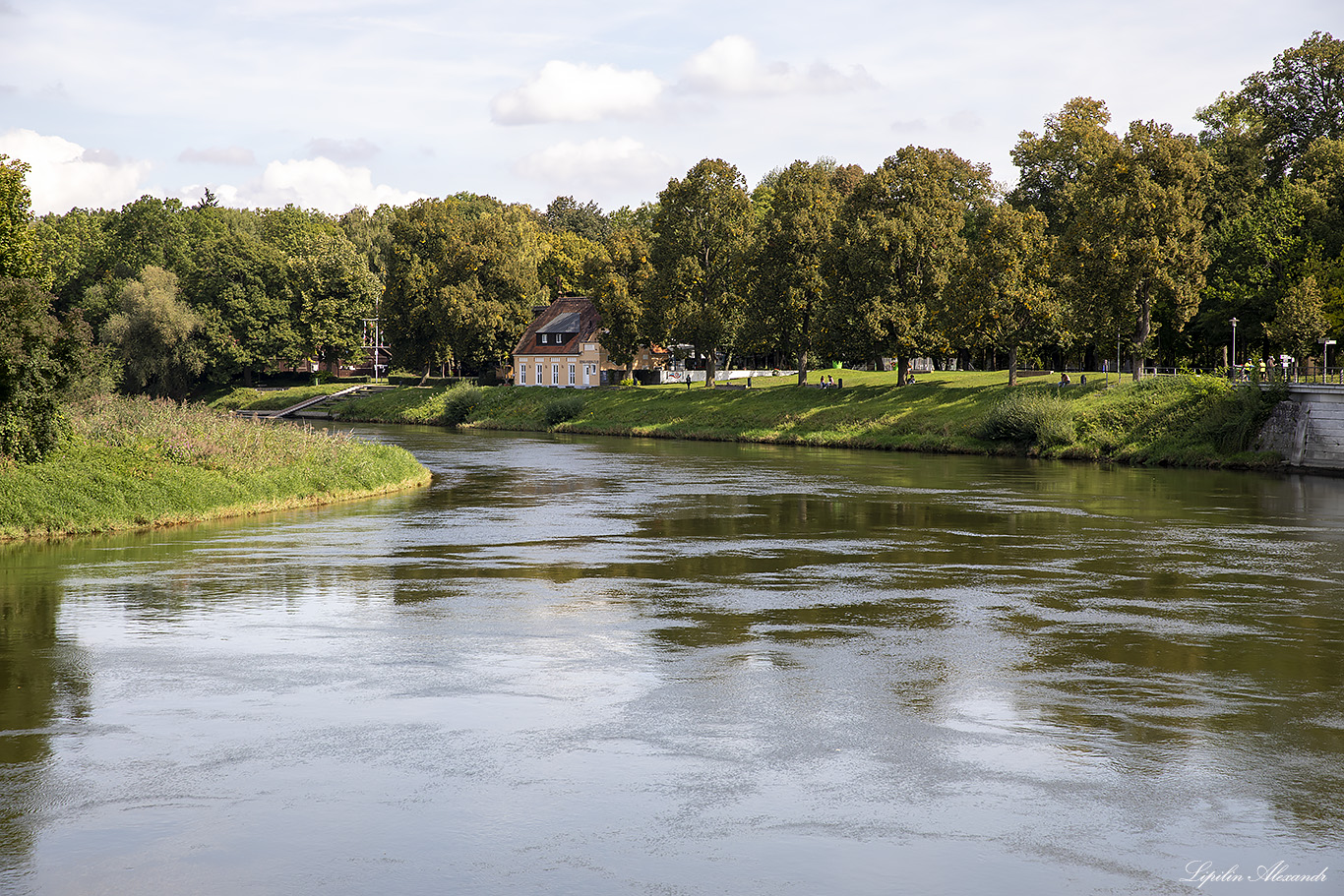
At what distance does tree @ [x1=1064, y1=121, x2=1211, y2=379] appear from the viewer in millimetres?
61000

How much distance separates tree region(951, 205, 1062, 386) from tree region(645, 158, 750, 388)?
69.7 ft

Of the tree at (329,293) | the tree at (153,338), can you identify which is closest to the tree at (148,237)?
the tree at (329,293)

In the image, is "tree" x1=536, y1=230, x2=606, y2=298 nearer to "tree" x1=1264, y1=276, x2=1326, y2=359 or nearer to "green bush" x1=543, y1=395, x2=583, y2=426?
"green bush" x1=543, y1=395, x2=583, y2=426

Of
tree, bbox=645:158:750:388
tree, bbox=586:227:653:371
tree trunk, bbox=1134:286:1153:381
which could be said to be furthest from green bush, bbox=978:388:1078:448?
tree, bbox=586:227:653:371

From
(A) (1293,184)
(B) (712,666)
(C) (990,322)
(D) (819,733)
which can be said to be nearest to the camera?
(D) (819,733)

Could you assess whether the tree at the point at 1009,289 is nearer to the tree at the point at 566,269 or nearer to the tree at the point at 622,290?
the tree at the point at 622,290

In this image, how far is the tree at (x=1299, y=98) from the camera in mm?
69188

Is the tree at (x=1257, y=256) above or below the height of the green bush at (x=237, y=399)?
above

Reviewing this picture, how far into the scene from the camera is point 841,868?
1019cm

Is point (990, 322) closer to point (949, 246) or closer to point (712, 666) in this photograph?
point (949, 246)

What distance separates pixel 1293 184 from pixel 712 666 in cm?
6149

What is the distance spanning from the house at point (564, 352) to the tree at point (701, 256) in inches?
796

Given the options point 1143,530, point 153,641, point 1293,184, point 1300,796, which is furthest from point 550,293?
point 1300,796

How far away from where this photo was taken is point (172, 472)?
109 feet
